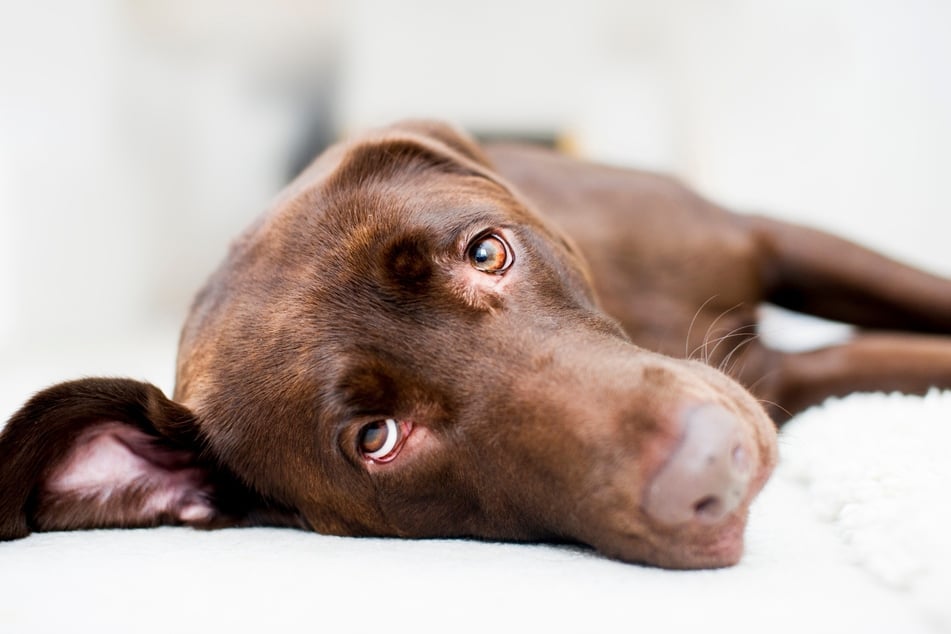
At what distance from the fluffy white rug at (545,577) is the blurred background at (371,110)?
257 centimetres

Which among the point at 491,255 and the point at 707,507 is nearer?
the point at 707,507

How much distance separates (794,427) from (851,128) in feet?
11.6

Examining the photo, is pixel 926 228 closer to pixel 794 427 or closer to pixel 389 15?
pixel 794 427

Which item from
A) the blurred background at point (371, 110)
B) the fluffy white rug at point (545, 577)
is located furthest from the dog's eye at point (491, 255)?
the blurred background at point (371, 110)

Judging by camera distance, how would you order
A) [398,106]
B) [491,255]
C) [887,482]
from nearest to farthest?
[887,482] < [491,255] < [398,106]

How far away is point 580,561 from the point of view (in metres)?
1.38

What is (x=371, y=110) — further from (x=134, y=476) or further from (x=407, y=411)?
(x=407, y=411)

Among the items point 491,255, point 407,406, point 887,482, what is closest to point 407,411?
point 407,406

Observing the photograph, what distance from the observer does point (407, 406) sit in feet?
5.17

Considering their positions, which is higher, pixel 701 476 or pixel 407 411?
pixel 701 476

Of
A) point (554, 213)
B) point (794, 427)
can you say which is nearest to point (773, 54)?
point (554, 213)

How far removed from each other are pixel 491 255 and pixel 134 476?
906 millimetres

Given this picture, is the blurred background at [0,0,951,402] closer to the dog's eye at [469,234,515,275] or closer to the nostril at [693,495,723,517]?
the dog's eye at [469,234,515,275]

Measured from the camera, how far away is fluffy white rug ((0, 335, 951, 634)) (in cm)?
111
